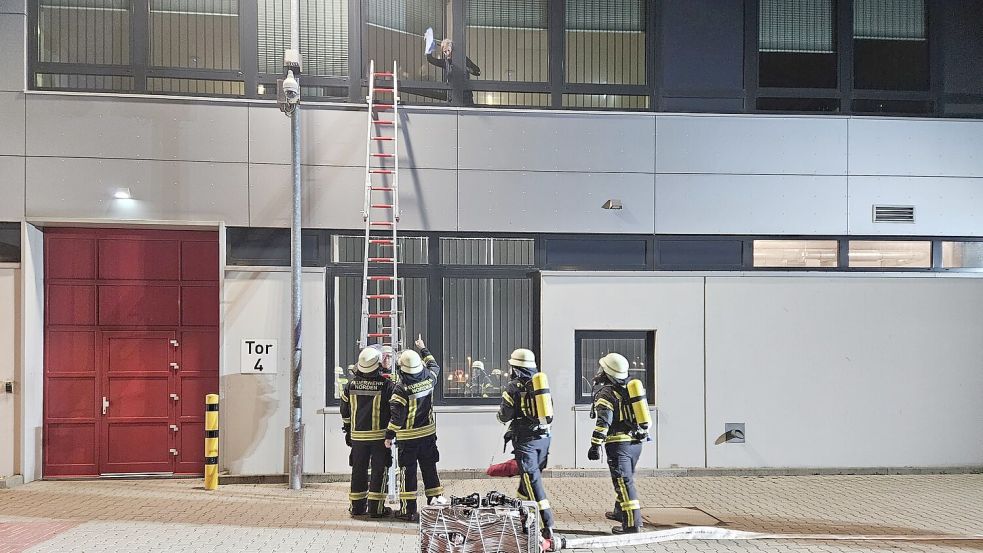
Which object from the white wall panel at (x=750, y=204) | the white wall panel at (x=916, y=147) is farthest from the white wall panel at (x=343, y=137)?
the white wall panel at (x=916, y=147)

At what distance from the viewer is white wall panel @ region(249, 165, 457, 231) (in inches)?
409

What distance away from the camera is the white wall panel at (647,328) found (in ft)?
34.9

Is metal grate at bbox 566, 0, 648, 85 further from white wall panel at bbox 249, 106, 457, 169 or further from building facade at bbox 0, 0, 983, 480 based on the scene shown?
white wall panel at bbox 249, 106, 457, 169

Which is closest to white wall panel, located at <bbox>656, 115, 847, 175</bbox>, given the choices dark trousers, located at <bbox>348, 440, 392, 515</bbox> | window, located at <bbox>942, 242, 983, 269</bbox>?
window, located at <bbox>942, 242, 983, 269</bbox>

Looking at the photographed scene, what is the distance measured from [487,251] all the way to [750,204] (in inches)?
150

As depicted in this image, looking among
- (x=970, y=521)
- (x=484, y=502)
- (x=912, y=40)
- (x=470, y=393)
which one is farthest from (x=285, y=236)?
(x=912, y=40)

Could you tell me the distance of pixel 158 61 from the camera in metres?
10.4

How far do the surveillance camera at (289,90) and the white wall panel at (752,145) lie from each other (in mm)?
4958

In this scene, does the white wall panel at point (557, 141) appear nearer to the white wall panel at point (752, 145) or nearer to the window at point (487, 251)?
the white wall panel at point (752, 145)

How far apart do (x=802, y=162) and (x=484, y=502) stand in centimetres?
729

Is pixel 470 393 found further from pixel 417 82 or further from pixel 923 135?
pixel 923 135

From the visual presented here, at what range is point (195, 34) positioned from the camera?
1052 centimetres

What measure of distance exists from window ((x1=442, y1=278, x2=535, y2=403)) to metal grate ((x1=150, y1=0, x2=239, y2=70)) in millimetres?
4358

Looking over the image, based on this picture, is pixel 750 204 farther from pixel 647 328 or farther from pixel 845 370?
pixel 845 370
